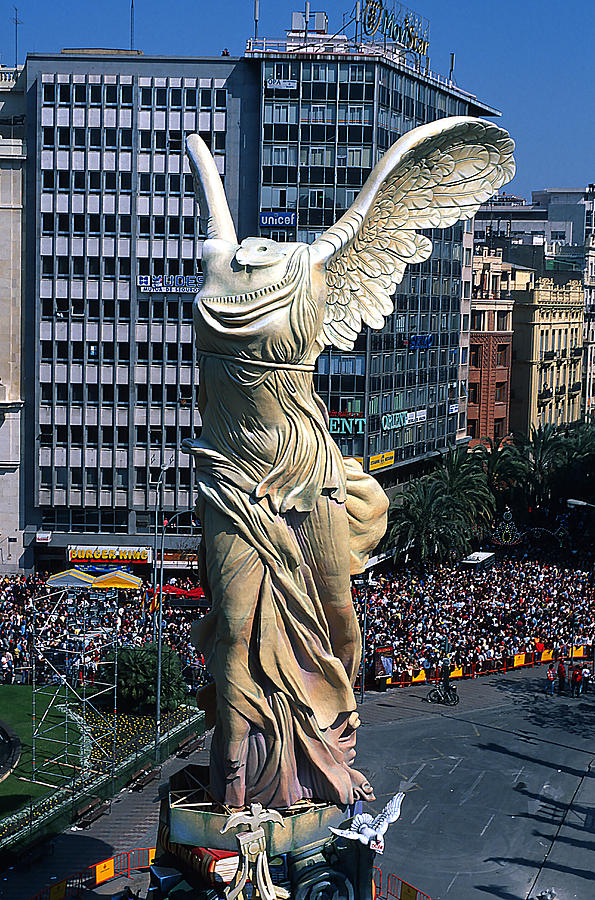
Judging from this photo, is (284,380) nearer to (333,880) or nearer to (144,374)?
(333,880)

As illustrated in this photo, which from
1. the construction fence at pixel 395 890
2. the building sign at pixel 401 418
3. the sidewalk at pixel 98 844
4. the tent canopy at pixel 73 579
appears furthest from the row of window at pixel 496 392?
the construction fence at pixel 395 890

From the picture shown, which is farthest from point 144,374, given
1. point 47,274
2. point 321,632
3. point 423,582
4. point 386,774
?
point 321,632

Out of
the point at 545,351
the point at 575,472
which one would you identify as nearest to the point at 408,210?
the point at 575,472

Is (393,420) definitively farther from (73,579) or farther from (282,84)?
(73,579)

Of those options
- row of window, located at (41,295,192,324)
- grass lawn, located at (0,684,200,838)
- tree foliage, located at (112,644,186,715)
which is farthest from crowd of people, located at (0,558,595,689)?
row of window, located at (41,295,192,324)

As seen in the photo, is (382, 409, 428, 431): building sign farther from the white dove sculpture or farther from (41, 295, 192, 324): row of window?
the white dove sculpture

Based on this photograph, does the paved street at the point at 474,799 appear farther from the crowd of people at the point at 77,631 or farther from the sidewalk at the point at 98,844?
the crowd of people at the point at 77,631

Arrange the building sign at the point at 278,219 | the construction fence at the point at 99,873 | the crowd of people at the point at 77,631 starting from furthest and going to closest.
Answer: the building sign at the point at 278,219 < the crowd of people at the point at 77,631 < the construction fence at the point at 99,873
